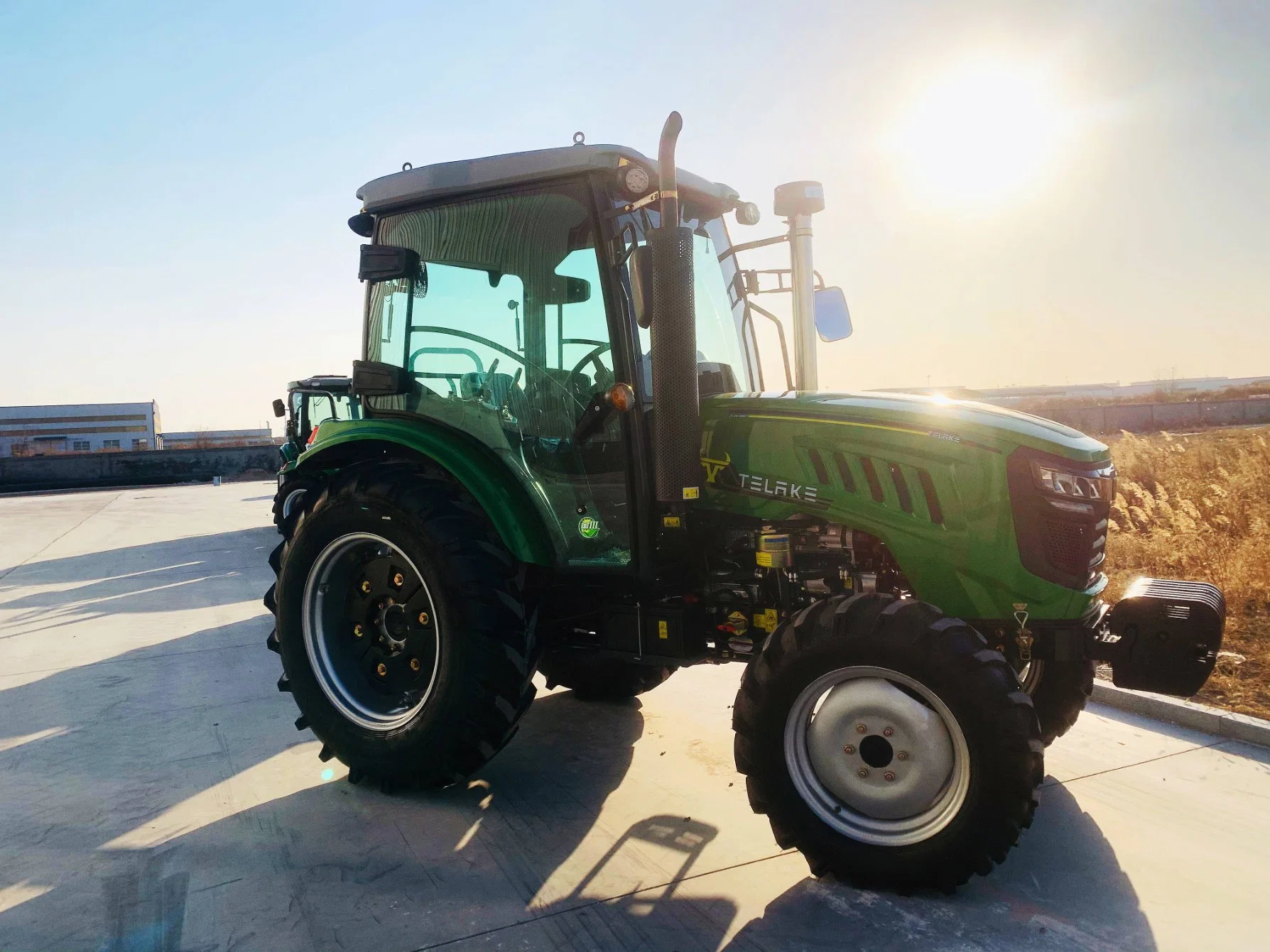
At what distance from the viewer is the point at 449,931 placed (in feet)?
8.96

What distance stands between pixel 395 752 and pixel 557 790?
2.20 ft

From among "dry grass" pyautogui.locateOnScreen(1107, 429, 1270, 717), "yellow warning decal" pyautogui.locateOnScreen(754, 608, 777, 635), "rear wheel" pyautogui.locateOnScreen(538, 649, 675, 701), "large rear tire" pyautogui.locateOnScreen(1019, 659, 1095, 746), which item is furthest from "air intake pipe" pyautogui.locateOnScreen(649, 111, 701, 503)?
"dry grass" pyautogui.locateOnScreen(1107, 429, 1270, 717)

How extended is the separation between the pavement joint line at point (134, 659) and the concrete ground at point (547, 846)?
2.02ft

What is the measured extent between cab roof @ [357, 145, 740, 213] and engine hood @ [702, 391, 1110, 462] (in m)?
0.93

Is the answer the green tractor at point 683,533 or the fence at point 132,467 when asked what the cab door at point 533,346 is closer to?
the green tractor at point 683,533

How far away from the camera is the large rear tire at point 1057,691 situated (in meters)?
3.57

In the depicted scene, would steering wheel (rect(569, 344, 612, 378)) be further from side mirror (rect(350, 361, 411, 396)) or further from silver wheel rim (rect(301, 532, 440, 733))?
silver wheel rim (rect(301, 532, 440, 733))

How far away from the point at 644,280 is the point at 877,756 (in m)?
1.71

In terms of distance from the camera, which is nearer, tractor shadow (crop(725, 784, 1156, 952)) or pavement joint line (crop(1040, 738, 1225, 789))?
tractor shadow (crop(725, 784, 1156, 952))

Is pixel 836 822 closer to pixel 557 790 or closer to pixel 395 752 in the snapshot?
pixel 557 790

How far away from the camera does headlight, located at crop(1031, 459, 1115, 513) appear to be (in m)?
3.01

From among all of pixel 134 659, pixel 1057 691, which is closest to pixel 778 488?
pixel 1057 691

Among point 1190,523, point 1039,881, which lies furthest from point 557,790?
point 1190,523

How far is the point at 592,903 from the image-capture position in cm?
288
